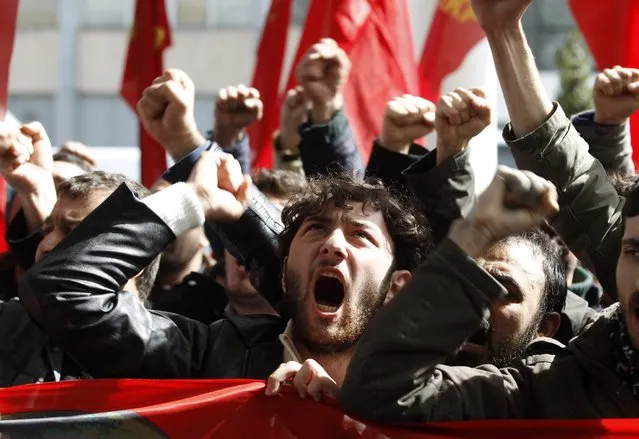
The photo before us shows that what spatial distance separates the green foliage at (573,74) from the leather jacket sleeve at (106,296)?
19.4m

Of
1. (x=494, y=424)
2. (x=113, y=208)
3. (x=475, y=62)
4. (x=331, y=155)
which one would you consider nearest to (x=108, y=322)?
(x=113, y=208)

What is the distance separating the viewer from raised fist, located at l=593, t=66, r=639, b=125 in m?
3.11

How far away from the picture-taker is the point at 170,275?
3.88m

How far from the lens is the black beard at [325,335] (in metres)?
2.76

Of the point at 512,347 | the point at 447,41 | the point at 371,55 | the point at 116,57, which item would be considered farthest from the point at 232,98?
the point at 116,57

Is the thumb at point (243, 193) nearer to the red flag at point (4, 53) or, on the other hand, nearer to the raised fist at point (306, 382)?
the raised fist at point (306, 382)

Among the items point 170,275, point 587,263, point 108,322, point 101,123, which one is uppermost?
point 587,263

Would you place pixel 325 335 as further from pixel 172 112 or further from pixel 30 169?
pixel 30 169

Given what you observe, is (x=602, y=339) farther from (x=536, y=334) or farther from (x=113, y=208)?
(x=113, y=208)

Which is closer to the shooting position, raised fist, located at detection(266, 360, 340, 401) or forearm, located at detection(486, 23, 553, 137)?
raised fist, located at detection(266, 360, 340, 401)

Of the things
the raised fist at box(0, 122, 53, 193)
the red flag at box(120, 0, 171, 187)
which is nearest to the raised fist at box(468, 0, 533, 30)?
the raised fist at box(0, 122, 53, 193)

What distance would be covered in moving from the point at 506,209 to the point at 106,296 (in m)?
0.88

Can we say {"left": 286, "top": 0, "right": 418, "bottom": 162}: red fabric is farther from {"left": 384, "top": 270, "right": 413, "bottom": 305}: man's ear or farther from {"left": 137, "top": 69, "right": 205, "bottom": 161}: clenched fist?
{"left": 384, "top": 270, "right": 413, "bottom": 305}: man's ear

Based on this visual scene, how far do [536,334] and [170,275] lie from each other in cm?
137
